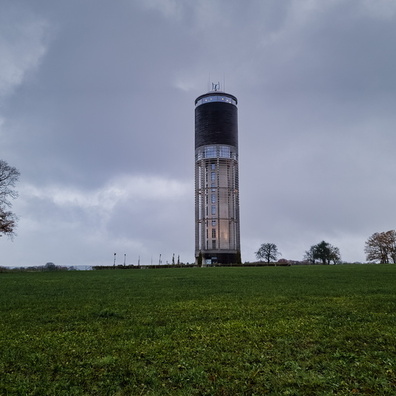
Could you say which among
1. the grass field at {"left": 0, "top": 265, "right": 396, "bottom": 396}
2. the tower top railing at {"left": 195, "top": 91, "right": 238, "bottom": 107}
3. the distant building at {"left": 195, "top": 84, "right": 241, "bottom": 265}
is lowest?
the grass field at {"left": 0, "top": 265, "right": 396, "bottom": 396}

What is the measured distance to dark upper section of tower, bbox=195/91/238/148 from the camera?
4756 inches

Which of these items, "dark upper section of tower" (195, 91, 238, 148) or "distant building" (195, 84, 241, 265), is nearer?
"distant building" (195, 84, 241, 265)

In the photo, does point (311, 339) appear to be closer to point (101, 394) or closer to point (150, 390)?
point (150, 390)

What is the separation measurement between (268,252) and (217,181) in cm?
3886

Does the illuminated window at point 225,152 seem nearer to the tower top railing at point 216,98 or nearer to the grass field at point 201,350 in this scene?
the tower top railing at point 216,98

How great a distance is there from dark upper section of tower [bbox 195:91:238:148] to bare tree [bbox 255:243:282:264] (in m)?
44.8

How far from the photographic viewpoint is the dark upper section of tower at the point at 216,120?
4756 inches

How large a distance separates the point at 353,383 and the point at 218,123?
4694 inches

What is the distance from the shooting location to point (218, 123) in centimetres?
→ 12081

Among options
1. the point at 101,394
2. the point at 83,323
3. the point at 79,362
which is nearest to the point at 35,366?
the point at 79,362

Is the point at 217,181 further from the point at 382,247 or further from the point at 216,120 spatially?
the point at 382,247

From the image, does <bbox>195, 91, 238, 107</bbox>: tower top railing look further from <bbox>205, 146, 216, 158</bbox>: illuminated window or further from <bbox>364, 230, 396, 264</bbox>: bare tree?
<bbox>364, 230, 396, 264</bbox>: bare tree

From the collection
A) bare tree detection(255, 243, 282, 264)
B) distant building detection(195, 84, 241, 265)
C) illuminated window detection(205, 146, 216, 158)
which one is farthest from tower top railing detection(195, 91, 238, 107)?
bare tree detection(255, 243, 282, 264)

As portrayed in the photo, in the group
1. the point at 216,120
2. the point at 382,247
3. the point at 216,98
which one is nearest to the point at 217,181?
the point at 216,120
